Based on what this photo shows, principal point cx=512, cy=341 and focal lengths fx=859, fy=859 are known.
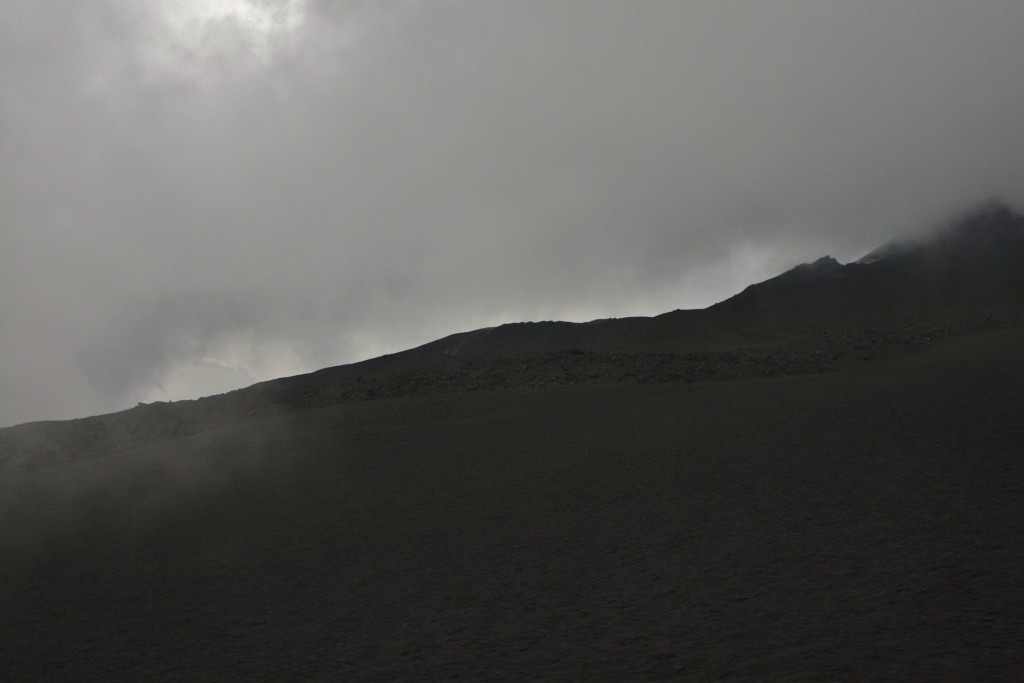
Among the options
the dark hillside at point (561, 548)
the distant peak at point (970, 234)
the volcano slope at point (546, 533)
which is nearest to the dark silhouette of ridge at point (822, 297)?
the distant peak at point (970, 234)

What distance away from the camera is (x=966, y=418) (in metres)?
15.6

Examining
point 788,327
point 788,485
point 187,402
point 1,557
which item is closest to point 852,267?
point 788,327

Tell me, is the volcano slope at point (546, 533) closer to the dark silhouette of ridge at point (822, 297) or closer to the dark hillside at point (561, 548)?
the dark hillside at point (561, 548)

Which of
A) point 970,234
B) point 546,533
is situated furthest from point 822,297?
point 546,533

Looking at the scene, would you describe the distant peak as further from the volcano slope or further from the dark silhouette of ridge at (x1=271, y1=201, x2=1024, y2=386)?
the volcano slope

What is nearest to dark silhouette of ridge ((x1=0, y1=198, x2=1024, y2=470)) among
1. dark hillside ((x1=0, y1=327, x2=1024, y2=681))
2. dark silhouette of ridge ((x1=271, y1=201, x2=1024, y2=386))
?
dark silhouette of ridge ((x1=271, y1=201, x2=1024, y2=386))

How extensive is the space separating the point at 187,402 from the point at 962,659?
24720 mm

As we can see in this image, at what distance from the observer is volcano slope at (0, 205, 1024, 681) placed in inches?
285

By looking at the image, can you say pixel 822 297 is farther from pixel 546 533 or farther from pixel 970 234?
pixel 546 533

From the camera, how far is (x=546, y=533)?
451 inches

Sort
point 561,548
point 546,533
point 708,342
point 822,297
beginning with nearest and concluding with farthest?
point 561,548, point 546,533, point 708,342, point 822,297

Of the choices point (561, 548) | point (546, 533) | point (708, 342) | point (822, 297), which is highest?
point (822, 297)

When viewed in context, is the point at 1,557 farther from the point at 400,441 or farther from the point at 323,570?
the point at 400,441

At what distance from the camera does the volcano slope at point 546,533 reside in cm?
724
